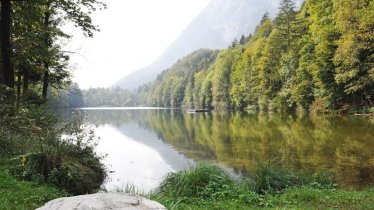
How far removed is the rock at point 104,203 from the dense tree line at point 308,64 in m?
36.7

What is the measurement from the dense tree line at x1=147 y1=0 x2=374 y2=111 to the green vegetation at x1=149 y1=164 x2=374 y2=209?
2999 centimetres

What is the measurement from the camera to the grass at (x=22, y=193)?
7947 millimetres

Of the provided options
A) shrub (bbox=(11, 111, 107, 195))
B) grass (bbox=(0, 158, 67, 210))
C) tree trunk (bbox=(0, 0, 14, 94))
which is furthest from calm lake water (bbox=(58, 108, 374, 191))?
tree trunk (bbox=(0, 0, 14, 94))

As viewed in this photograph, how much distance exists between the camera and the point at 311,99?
180 feet

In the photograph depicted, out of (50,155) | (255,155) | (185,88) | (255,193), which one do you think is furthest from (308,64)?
(185,88)

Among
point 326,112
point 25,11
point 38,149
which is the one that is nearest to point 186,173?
point 38,149

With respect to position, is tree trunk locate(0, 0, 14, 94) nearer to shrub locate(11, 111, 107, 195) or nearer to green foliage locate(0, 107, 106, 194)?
green foliage locate(0, 107, 106, 194)

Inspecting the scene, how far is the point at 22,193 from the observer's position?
28.5 feet

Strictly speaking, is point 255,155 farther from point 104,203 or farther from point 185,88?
point 185,88

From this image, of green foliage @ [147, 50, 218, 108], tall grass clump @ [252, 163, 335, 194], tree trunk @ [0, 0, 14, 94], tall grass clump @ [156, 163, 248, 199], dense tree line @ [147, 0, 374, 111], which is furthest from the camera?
green foliage @ [147, 50, 218, 108]

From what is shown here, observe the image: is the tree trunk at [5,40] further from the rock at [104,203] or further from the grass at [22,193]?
the rock at [104,203]

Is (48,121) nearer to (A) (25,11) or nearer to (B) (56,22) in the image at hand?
(A) (25,11)

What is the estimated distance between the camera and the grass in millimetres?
7947

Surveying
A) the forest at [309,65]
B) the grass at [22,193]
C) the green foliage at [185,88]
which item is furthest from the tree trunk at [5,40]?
the green foliage at [185,88]
